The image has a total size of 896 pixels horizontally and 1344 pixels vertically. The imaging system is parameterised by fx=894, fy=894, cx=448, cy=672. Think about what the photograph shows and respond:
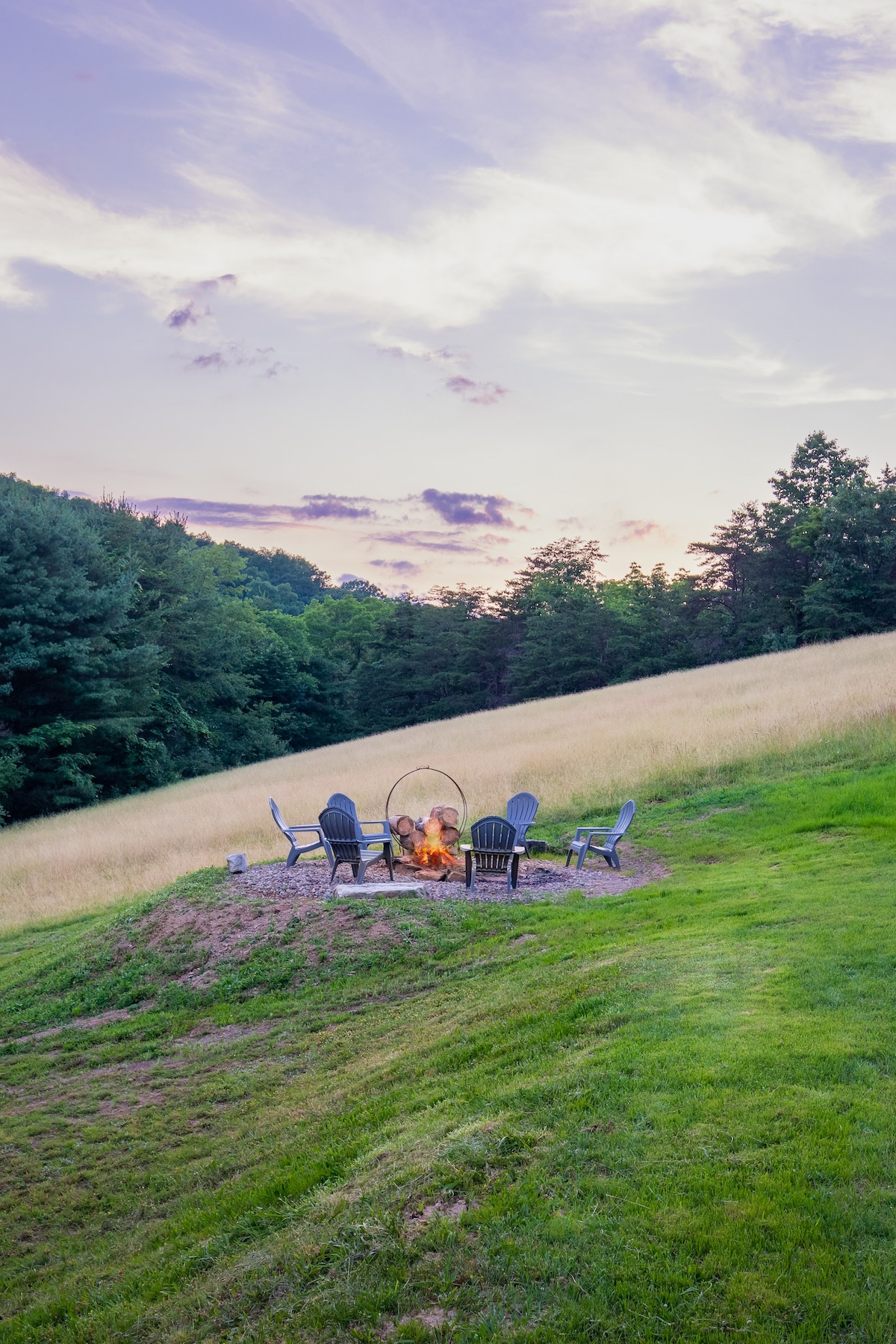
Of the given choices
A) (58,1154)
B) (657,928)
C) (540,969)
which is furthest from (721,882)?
(58,1154)

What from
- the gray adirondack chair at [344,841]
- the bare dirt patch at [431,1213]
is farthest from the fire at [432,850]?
the bare dirt patch at [431,1213]

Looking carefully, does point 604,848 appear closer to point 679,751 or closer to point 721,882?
point 721,882

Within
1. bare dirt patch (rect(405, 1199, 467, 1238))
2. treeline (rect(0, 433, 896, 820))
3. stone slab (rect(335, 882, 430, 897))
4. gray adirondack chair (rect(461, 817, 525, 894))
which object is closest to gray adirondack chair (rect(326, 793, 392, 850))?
stone slab (rect(335, 882, 430, 897))

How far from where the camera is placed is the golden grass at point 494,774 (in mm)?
15953

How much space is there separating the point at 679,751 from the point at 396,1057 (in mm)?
12343

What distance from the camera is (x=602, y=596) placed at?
63.8 m

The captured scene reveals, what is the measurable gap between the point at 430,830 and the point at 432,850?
0.27 metres

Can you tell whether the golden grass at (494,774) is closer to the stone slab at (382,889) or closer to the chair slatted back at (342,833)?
the chair slatted back at (342,833)

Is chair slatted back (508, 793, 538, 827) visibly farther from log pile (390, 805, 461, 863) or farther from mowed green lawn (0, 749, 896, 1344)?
mowed green lawn (0, 749, 896, 1344)

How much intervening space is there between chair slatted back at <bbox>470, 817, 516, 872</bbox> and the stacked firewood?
1516 millimetres

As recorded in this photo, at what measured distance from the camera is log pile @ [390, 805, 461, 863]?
12.4 m

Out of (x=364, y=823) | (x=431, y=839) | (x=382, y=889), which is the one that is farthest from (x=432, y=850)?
(x=382, y=889)

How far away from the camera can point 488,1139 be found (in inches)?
153

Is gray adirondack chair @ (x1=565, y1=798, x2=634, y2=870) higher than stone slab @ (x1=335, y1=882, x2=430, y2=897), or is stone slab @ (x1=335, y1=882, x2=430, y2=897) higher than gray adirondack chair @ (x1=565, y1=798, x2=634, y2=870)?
gray adirondack chair @ (x1=565, y1=798, x2=634, y2=870)
